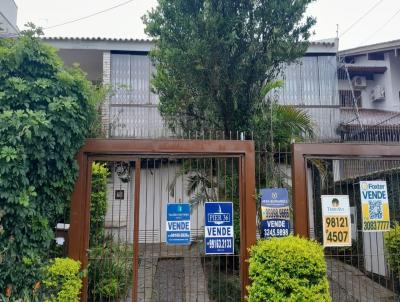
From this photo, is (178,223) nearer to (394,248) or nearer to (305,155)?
(305,155)

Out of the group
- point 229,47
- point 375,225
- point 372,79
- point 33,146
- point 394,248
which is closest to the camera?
point 33,146

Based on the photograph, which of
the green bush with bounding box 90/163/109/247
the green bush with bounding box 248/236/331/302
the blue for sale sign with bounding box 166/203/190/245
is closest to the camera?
the green bush with bounding box 248/236/331/302

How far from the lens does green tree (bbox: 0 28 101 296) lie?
4191 millimetres

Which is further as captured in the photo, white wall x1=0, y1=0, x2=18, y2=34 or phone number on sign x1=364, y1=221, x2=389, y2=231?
white wall x1=0, y1=0, x2=18, y2=34

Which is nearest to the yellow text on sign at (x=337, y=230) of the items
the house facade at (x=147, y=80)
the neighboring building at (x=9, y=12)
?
the house facade at (x=147, y=80)

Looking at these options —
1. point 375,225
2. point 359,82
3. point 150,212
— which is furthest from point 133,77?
point 359,82

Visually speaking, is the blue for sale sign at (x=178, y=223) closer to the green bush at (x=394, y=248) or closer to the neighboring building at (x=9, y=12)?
the green bush at (x=394, y=248)

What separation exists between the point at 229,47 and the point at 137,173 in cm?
272

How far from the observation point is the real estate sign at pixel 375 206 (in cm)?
534

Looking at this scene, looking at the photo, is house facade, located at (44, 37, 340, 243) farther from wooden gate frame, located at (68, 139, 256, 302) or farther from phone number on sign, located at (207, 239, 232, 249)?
phone number on sign, located at (207, 239, 232, 249)

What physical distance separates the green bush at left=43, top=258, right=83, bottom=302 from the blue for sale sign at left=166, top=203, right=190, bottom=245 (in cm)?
126

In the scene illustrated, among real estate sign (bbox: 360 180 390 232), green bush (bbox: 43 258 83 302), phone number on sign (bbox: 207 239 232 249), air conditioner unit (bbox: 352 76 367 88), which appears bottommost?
green bush (bbox: 43 258 83 302)

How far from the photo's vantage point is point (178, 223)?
510cm

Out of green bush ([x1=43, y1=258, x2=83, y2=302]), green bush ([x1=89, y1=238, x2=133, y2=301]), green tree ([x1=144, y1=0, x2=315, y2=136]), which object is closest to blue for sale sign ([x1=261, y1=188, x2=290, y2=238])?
green tree ([x1=144, y1=0, x2=315, y2=136])
